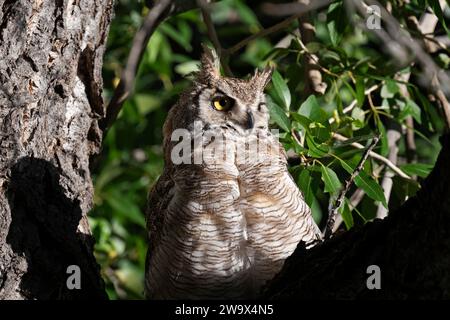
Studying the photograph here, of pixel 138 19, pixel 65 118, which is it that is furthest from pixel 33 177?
pixel 138 19

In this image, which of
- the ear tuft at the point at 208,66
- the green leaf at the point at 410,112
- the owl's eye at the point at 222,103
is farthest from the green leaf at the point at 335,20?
the owl's eye at the point at 222,103

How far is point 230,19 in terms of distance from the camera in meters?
7.71

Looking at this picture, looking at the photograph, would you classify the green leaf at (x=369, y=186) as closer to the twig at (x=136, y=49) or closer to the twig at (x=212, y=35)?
the twig at (x=212, y=35)

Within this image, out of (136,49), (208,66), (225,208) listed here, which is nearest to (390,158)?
(208,66)

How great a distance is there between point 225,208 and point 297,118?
1.48 ft

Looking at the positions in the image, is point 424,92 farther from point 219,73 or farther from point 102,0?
point 102,0

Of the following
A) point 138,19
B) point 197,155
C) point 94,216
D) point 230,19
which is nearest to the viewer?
point 197,155

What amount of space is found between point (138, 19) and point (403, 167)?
2288 mm

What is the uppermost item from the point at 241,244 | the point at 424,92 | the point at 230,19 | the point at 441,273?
the point at 230,19

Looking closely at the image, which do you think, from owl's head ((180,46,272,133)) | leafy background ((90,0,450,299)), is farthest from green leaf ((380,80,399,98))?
owl's head ((180,46,272,133))

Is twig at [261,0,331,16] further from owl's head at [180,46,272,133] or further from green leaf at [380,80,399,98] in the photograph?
green leaf at [380,80,399,98]

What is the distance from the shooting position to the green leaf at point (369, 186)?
3.10 metres

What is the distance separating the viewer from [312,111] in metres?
3.30
